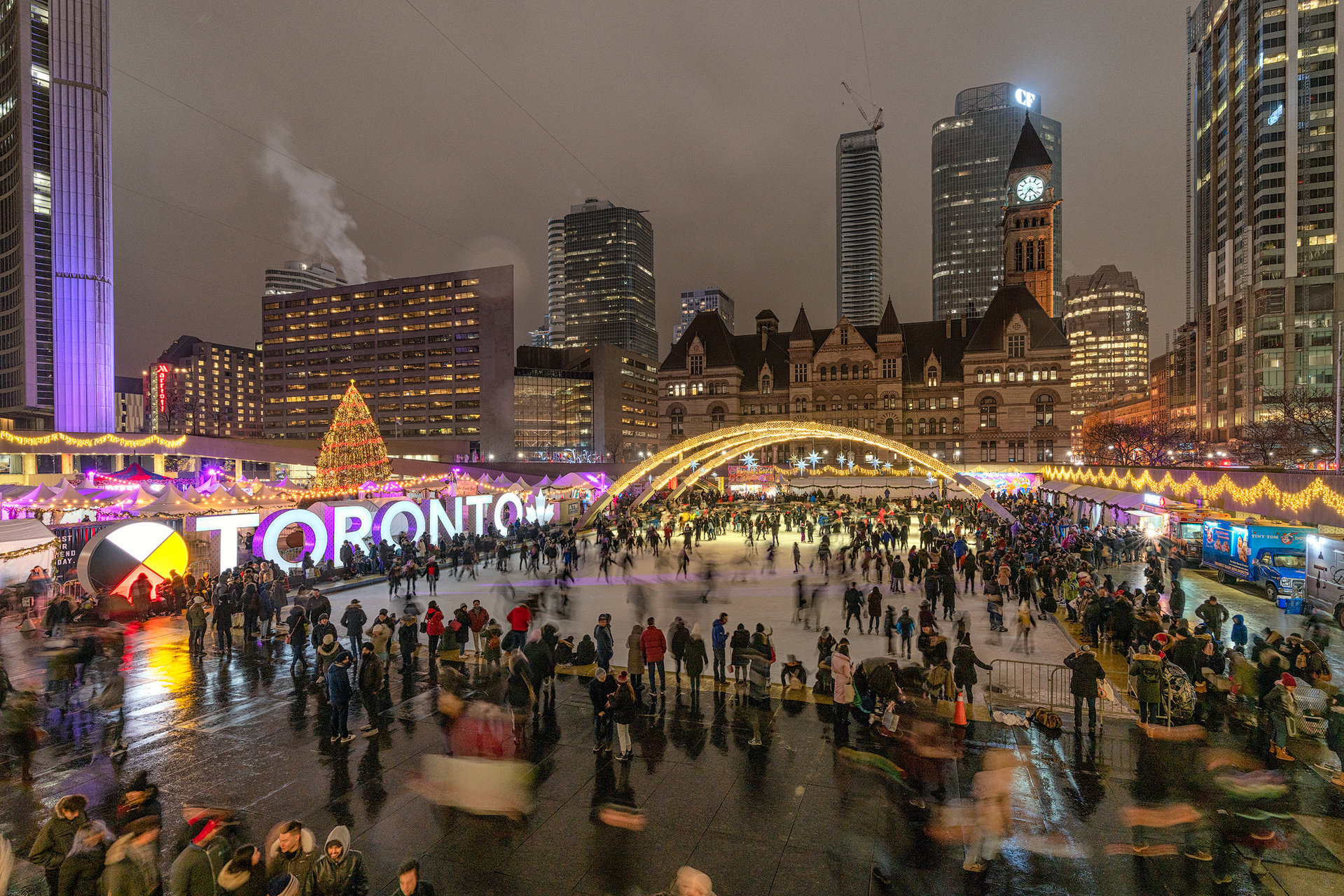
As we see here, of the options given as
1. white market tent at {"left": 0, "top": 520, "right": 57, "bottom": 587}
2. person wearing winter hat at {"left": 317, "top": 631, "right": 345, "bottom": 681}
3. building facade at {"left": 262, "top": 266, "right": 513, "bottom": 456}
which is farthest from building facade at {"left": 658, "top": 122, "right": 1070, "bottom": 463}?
person wearing winter hat at {"left": 317, "top": 631, "right": 345, "bottom": 681}

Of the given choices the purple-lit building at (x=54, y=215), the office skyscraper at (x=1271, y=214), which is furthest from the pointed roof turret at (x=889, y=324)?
the purple-lit building at (x=54, y=215)

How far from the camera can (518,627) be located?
13219 mm

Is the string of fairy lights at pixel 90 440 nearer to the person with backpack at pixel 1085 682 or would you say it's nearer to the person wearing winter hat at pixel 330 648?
the person wearing winter hat at pixel 330 648

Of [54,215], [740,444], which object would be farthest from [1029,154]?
[54,215]

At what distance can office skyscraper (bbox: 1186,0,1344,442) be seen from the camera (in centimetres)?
7731

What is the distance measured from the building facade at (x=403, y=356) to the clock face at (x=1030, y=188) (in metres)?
90.1

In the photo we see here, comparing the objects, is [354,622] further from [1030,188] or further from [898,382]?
[1030,188]

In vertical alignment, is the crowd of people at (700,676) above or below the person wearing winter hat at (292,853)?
below

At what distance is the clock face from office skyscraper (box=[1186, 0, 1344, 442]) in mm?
26446

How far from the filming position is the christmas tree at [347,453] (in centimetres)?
3591

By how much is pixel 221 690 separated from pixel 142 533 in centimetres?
971

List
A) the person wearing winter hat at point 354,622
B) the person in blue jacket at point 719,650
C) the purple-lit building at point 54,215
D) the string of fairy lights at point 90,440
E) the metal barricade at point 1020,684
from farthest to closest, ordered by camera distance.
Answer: the purple-lit building at point 54,215, the string of fairy lights at point 90,440, the person wearing winter hat at point 354,622, the person in blue jacket at point 719,650, the metal barricade at point 1020,684

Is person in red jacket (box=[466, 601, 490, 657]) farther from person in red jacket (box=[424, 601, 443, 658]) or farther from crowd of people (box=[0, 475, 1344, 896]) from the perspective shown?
person in red jacket (box=[424, 601, 443, 658])

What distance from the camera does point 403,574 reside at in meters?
22.6
